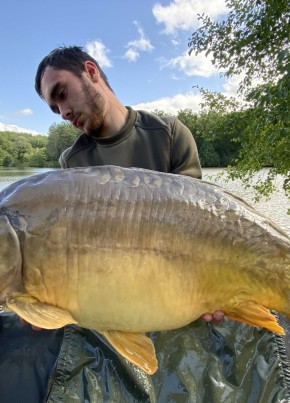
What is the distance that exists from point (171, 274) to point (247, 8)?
11.7 feet

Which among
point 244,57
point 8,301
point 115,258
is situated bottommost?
point 8,301

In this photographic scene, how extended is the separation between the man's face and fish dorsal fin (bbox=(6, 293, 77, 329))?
1.03 m

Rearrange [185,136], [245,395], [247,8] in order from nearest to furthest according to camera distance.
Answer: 1. [245,395]
2. [185,136]
3. [247,8]

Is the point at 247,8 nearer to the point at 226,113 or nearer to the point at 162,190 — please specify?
the point at 226,113

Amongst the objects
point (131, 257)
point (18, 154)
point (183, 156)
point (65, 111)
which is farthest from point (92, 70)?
point (18, 154)

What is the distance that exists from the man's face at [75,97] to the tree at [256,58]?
1216 millimetres

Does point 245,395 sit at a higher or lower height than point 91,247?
lower

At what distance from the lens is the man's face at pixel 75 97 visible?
1.77 meters

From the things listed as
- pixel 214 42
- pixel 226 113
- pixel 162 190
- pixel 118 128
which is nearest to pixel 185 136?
pixel 118 128

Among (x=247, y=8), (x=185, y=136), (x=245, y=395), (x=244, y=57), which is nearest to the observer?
(x=245, y=395)

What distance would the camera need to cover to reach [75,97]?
5.85 ft

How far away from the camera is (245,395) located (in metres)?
1.18

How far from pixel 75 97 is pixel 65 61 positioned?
188 millimetres

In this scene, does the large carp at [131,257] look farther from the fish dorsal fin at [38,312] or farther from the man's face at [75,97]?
the man's face at [75,97]
